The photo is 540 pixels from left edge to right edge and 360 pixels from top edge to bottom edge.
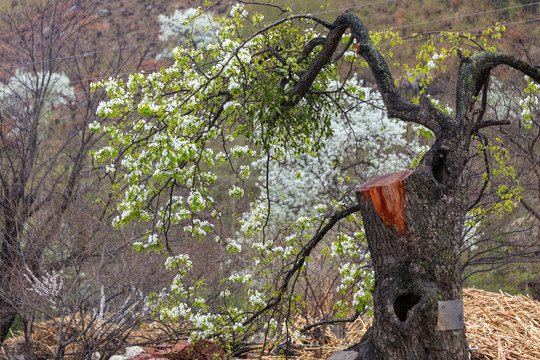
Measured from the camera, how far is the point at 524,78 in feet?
34.6

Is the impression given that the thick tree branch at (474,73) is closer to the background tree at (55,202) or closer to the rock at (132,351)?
the background tree at (55,202)

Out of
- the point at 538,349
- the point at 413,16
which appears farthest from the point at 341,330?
the point at 413,16

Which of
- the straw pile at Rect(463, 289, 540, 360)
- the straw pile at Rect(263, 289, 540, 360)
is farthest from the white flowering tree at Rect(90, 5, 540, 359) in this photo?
the straw pile at Rect(463, 289, 540, 360)

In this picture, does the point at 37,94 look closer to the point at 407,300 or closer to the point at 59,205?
the point at 59,205

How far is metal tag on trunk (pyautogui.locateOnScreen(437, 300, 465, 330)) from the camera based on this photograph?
3.09 m

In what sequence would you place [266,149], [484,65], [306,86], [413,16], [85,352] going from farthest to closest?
1. [413,16]
2. [85,352]
3. [266,149]
4. [306,86]
5. [484,65]

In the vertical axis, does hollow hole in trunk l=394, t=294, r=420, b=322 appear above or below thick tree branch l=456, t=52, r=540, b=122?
below

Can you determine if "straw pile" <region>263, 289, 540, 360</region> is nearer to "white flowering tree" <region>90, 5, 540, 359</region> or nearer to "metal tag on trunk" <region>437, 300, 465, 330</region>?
"white flowering tree" <region>90, 5, 540, 359</region>

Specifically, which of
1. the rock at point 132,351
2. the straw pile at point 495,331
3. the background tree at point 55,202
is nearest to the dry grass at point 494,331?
the straw pile at point 495,331

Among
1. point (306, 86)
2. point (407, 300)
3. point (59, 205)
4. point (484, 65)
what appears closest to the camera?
point (407, 300)

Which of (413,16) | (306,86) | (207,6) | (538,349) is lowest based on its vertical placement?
(538,349)

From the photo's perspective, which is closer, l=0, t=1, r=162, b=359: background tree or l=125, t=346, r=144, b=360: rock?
l=0, t=1, r=162, b=359: background tree

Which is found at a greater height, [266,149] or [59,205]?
[59,205]

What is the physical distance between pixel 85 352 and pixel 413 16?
24.7 metres
